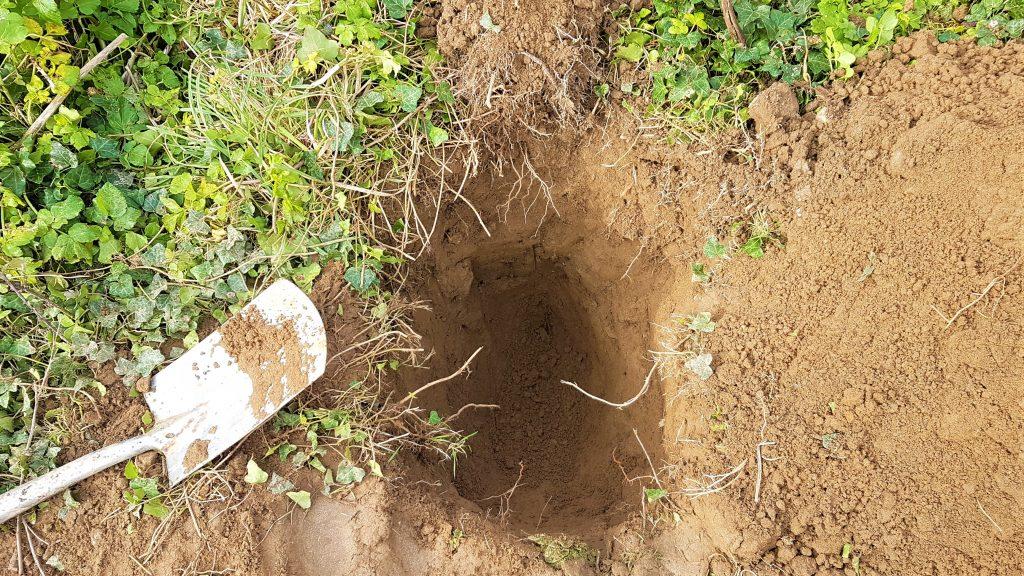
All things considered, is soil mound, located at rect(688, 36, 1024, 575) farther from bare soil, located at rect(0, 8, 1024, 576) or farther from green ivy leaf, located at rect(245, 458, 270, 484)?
green ivy leaf, located at rect(245, 458, 270, 484)

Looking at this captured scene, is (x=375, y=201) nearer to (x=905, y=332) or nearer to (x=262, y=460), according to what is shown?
(x=262, y=460)

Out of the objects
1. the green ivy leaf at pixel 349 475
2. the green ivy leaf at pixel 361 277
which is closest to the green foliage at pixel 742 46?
the green ivy leaf at pixel 361 277

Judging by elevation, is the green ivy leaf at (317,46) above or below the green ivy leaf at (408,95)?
above

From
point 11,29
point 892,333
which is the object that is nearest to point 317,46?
point 11,29

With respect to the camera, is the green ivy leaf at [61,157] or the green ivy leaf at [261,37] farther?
the green ivy leaf at [261,37]

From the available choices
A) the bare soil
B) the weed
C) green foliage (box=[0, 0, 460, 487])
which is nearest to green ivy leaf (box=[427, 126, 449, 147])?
green foliage (box=[0, 0, 460, 487])

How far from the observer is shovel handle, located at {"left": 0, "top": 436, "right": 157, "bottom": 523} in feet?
6.17

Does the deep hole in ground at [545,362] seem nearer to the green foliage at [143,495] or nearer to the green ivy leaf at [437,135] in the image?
the green ivy leaf at [437,135]

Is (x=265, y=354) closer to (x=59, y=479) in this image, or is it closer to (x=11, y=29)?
(x=59, y=479)

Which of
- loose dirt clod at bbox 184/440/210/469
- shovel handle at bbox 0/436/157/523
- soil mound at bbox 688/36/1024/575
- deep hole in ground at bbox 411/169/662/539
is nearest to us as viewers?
soil mound at bbox 688/36/1024/575

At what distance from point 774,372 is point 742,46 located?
124 centimetres

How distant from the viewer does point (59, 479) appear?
1909mm

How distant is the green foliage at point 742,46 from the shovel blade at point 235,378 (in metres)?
1.56

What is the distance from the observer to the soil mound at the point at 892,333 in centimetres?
172
